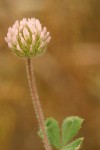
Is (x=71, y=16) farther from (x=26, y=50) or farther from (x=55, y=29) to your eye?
(x=26, y=50)

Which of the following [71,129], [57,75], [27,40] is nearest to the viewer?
[27,40]

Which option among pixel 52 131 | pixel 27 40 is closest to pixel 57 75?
pixel 52 131

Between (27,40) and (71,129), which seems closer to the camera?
(27,40)

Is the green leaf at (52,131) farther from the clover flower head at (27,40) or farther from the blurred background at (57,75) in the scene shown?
the blurred background at (57,75)

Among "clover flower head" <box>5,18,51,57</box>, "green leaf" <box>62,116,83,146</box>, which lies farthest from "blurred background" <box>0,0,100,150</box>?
"clover flower head" <box>5,18,51,57</box>

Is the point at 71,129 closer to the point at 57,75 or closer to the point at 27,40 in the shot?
the point at 27,40

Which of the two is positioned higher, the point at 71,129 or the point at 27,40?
the point at 27,40

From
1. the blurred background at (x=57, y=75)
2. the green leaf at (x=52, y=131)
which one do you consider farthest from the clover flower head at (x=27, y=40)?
the blurred background at (x=57, y=75)

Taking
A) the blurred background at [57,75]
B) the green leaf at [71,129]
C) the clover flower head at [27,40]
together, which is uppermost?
the blurred background at [57,75]
